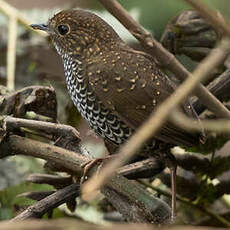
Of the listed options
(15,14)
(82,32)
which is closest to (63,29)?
(82,32)

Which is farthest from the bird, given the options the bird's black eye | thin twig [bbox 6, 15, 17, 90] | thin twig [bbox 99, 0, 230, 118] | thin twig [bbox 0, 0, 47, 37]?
thin twig [bbox 0, 0, 47, 37]

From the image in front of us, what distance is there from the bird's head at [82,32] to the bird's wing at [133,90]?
9.8 inches

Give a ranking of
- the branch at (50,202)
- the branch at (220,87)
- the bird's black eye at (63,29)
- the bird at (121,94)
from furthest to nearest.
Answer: the bird's black eye at (63,29) → the branch at (220,87) → the bird at (121,94) → the branch at (50,202)

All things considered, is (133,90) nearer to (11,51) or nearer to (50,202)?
(50,202)

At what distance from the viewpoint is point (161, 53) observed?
110 cm

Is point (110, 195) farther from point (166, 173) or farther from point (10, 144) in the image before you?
point (166, 173)

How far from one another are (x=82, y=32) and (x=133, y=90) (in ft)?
1.58

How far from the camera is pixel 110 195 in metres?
2.10

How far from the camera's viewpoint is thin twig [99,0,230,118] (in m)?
1.05

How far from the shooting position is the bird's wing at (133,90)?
2316 millimetres

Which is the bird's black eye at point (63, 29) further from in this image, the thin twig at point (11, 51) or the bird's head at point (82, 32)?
the thin twig at point (11, 51)

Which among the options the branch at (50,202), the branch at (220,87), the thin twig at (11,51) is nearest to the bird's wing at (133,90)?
the branch at (220,87)

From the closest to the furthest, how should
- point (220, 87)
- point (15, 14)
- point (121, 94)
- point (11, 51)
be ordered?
point (121, 94) → point (220, 87) → point (11, 51) → point (15, 14)

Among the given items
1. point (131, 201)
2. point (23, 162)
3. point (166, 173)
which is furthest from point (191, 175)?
point (23, 162)
